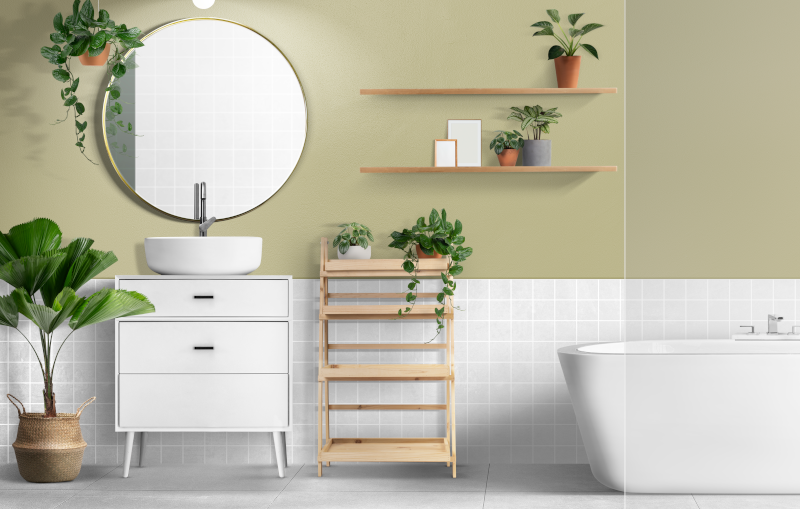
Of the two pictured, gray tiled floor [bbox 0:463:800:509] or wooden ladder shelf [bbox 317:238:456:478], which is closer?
gray tiled floor [bbox 0:463:800:509]

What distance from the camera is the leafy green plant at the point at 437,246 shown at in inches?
119

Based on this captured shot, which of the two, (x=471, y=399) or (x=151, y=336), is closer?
(x=151, y=336)

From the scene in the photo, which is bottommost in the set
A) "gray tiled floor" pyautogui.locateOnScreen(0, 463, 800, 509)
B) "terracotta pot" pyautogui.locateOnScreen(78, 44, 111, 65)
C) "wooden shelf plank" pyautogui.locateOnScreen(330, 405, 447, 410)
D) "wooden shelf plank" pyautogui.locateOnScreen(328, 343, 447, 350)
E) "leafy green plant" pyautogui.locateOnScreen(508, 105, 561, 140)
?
"gray tiled floor" pyautogui.locateOnScreen(0, 463, 800, 509)

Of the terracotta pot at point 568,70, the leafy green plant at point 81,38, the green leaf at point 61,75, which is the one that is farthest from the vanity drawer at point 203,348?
the terracotta pot at point 568,70

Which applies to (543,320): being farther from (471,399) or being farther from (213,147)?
(213,147)

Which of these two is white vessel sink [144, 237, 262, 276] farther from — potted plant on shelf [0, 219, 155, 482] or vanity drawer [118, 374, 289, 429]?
vanity drawer [118, 374, 289, 429]

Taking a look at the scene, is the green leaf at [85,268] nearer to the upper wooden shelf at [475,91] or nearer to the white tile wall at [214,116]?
the white tile wall at [214,116]

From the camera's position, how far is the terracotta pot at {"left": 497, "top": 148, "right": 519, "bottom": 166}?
3232 millimetres

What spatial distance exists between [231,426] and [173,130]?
145 centimetres

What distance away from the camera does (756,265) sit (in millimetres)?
651

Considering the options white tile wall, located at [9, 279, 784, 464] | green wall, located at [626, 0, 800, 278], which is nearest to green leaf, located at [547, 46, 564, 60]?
white tile wall, located at [9, 279, 784, 464]

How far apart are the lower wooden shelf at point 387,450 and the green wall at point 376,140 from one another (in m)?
0.83

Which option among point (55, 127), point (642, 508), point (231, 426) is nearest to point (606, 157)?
point (231, 426)

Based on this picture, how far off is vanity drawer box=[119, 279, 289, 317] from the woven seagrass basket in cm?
63
